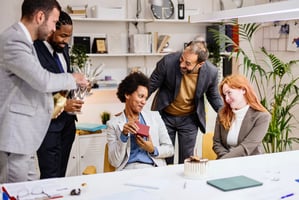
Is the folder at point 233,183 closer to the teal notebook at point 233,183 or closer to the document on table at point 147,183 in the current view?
the teal notebook at point 233,183

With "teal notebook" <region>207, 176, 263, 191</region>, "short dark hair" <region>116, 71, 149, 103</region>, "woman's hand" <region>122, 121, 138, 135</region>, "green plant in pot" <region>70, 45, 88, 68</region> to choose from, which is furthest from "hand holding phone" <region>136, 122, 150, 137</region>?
"green plant in pot" <region>70, 45, 88, 68</region>

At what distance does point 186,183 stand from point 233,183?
0.21m

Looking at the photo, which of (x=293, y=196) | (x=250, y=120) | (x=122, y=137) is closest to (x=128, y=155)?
(x=122, y=137)

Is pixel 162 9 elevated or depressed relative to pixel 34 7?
elevated

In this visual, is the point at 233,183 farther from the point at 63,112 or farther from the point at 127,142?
the point at 63,112

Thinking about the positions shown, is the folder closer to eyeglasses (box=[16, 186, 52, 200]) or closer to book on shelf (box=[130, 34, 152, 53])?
eyeglasses (box=[16, 186, 52, 200])

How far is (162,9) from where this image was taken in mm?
4516

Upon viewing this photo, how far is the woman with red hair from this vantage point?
273cm

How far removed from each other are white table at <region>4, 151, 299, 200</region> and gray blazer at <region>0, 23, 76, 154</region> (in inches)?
12.3

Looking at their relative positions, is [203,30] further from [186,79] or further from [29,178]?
[29,178]

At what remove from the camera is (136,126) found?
2.50m

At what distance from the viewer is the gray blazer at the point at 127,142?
2570 millimetres

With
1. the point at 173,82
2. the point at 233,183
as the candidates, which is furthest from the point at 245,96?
the point at 233,183

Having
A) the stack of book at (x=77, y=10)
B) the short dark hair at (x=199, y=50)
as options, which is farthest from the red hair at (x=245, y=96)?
the stack of book at (x=77, y=10)
